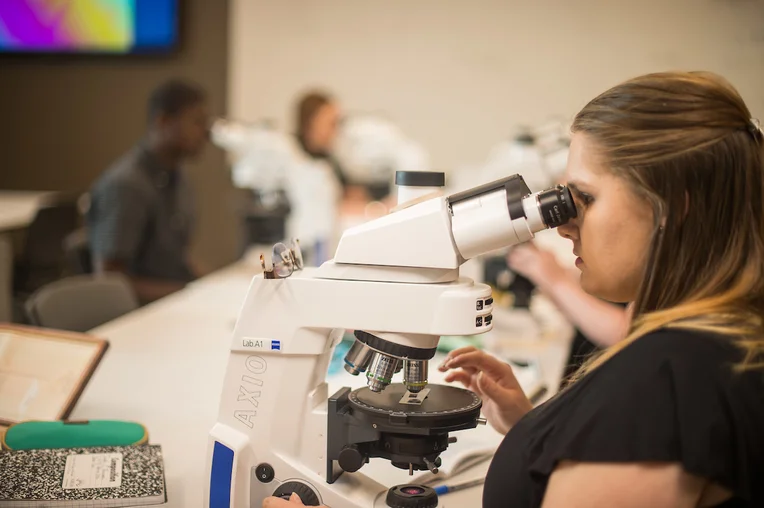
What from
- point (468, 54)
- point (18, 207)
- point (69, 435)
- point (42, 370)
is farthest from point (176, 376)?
point (468, 54)

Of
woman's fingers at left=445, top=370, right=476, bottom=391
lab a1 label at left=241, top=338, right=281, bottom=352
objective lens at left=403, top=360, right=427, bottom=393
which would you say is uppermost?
lab a1 label at left=241, top=338, right=281, bottom=352

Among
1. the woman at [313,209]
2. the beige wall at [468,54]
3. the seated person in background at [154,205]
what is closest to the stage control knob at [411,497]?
the woman at [313,209]

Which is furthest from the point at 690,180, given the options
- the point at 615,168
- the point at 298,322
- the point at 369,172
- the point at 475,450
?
the point at 369,172

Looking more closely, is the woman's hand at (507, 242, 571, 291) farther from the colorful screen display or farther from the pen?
the colorful screen display

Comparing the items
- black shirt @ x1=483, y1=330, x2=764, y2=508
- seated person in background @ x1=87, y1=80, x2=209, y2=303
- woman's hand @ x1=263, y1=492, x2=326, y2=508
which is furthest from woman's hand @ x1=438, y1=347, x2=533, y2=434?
seated person in background @ x1=87, y1=80, x2=209, y2=303

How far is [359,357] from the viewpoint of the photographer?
1139 millimetres

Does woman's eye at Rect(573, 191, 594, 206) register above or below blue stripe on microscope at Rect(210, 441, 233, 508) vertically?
above

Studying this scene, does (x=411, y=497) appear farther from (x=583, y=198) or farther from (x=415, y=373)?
(x=583, y=198)

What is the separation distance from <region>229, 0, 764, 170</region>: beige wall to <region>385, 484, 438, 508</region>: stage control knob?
481 centimetres

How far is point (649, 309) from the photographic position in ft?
3.25

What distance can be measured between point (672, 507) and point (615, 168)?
1.29ft

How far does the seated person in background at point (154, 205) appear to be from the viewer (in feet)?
Result: 12.1

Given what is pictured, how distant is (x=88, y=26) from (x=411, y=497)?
5.82m

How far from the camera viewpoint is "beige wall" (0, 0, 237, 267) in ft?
20.3
